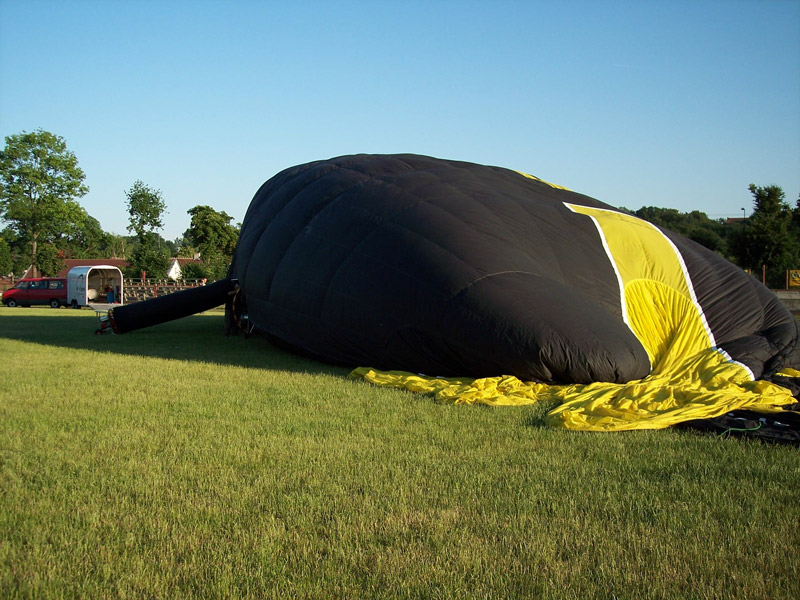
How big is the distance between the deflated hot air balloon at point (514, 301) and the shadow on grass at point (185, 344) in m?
0.32

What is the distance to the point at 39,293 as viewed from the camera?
3078cm

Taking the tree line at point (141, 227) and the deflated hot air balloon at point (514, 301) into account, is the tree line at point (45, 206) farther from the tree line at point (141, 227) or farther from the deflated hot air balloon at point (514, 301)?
the deflated hot air balloon at point (514, 301)

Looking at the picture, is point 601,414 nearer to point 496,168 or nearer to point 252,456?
point 252,456

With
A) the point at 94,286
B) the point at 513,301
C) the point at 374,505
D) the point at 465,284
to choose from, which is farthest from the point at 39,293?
the point at 374,505

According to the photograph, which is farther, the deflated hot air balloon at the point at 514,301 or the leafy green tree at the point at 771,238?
the leafy green tree at the point at 771,238

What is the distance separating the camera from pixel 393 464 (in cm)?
412

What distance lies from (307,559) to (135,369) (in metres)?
5.71

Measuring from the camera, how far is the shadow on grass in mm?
8577

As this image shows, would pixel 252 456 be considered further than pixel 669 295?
No

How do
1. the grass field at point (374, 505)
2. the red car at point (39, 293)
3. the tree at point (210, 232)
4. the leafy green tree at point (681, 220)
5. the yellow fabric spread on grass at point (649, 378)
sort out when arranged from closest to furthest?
the grass field at point (374, 505) → the yellow fabric spread on grass at point (649, 378) → the red car at point (39, 293) → the tree at point (210, 232) → the leafy green tree at point (681, 220)

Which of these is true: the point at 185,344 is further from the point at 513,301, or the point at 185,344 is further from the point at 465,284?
the point at 513,301

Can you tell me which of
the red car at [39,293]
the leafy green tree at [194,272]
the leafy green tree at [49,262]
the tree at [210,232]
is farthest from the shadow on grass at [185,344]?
the leafy green tree at [49,262]

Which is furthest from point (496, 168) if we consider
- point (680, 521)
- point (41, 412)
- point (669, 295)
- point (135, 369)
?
point (680, 521)

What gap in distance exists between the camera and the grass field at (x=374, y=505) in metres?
2.68
